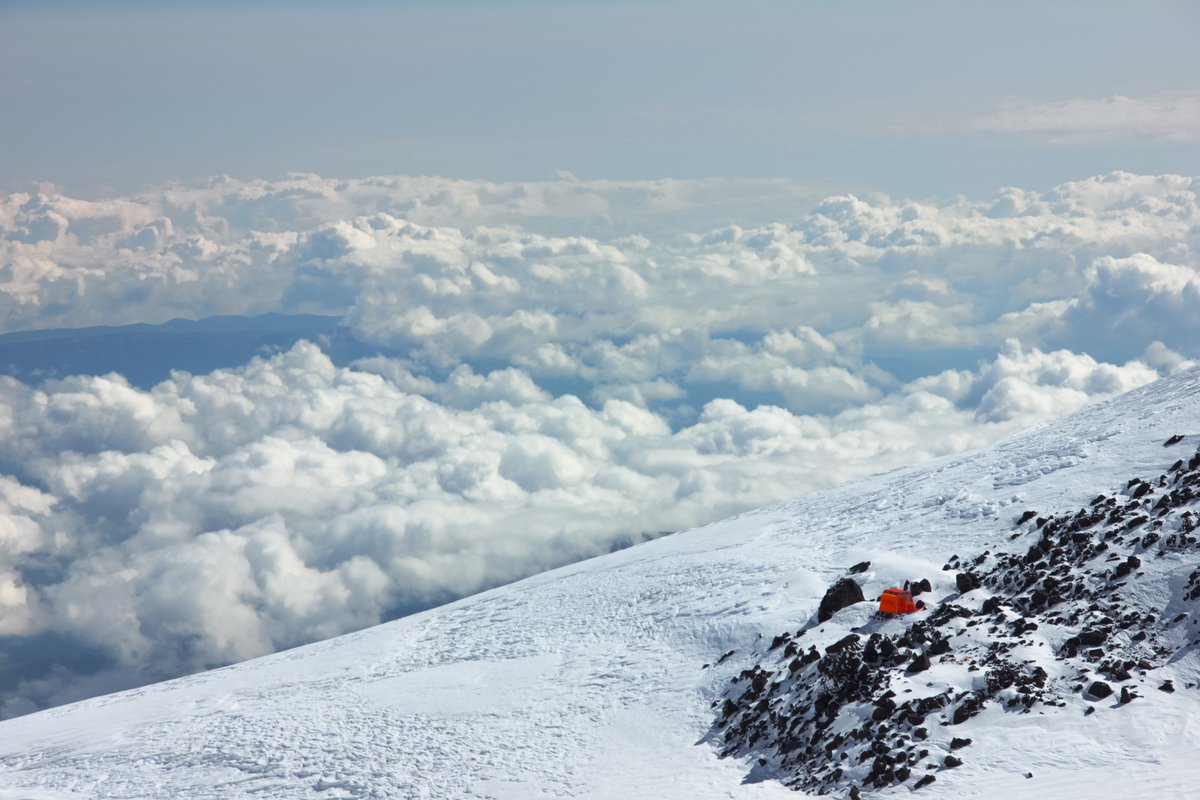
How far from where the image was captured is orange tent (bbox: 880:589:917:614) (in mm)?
40344

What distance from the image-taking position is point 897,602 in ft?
133

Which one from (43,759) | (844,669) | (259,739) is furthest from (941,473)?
(43,759)

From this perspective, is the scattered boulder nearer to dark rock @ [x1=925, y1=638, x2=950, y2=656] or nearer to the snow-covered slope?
the snow-covered slope

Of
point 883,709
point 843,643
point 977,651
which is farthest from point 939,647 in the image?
point 883,709

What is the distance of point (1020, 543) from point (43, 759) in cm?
5226

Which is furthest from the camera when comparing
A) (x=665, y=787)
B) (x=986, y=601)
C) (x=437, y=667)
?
(x=437, y=667)

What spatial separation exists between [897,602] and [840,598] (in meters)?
3.71

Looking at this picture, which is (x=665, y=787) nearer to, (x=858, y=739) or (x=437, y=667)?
(x=858, y=739)

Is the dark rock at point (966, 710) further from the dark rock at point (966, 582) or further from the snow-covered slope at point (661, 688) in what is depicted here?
the dark rock at point (966, 582)

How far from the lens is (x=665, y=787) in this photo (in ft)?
119

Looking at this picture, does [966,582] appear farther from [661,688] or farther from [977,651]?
[661,688]

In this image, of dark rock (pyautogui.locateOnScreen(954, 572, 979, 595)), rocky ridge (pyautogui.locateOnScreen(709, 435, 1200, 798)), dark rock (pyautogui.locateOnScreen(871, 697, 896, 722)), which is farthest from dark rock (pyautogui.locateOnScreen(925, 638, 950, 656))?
dark rock (pyautogui.locateOnScreen(954, 572, 979, 595))

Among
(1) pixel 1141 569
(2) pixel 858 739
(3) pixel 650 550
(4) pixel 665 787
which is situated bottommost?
(3) pixel 650 550

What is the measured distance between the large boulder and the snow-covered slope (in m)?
0.67
